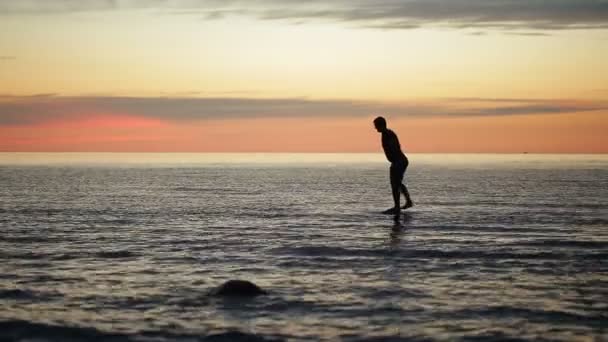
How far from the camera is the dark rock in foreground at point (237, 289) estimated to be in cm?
1048

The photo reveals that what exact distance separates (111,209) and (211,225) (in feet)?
23.9

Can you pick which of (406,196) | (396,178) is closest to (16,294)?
(396,178)

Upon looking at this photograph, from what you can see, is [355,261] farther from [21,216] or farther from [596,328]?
[21,216]

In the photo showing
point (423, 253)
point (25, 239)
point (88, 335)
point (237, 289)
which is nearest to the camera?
point (88, 335)

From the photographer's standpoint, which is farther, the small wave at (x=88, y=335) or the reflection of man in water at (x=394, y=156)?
the reflection of man in water at (x=394, y=156)

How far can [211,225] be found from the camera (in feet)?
65.6

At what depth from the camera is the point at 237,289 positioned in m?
10.5

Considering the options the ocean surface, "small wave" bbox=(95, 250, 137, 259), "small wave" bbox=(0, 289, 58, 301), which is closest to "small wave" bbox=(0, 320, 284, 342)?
Answer: the ocean surface

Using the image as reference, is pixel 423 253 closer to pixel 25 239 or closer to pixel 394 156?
pixel 394 156

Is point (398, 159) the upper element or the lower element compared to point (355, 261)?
upper

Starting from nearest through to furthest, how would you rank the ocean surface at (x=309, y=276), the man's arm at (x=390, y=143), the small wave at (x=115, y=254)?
the ocean surface at (x=309, y=276) → the small wave at (x=115, y=254) → the man's arm at (x=390, y=143)

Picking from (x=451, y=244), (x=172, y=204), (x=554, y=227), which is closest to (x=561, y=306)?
(x=451, y=244)

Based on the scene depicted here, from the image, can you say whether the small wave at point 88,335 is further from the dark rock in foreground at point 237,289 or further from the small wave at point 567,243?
the small wave at point 567,243

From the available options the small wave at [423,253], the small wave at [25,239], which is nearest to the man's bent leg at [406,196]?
the small wave at [423,253]
